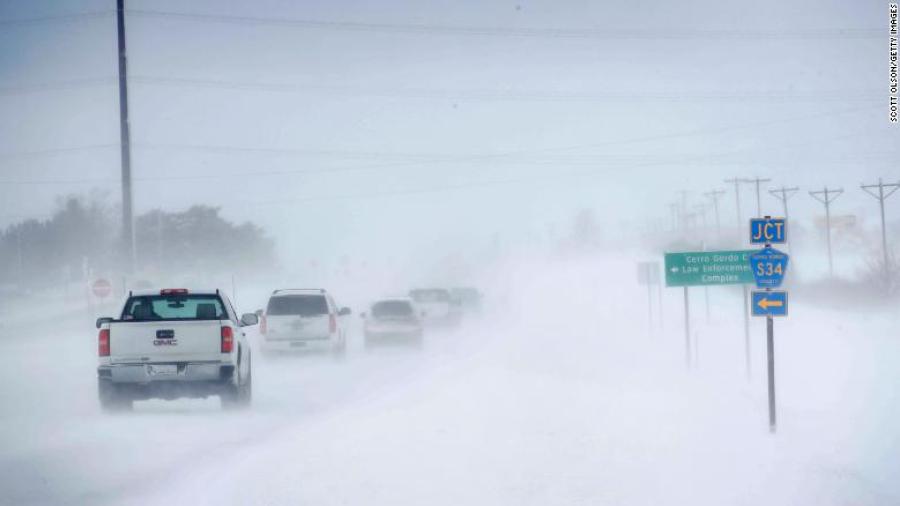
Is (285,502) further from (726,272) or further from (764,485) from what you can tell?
(726,272)

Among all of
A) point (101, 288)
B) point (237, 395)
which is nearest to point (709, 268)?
point (237, 395)

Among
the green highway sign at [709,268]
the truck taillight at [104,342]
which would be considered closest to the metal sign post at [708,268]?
the green highway sign at [709,268]

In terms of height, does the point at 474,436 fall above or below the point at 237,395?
below

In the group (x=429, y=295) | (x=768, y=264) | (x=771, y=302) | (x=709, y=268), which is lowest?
(x=429, y=295)

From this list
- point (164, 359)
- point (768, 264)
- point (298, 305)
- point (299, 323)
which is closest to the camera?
point (768, 264)

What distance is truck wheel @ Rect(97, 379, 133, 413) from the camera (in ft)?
59.1

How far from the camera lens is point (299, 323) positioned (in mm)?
31547

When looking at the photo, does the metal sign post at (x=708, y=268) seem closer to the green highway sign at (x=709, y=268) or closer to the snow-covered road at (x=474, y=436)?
the green highway sign at (x=709, y=268)

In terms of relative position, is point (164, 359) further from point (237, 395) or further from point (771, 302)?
point (771, 302)

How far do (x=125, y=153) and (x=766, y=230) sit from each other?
92.1 ft

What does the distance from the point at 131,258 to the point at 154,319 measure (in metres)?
23.8

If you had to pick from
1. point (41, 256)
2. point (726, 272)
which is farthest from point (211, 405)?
point (41, 256)

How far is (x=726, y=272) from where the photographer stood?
24.6 meters

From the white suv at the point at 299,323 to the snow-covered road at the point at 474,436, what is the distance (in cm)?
77
